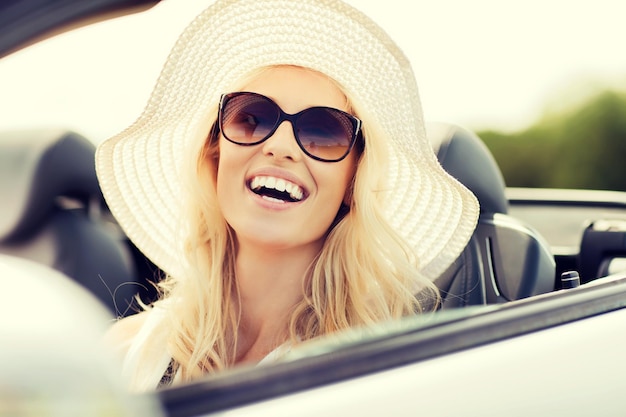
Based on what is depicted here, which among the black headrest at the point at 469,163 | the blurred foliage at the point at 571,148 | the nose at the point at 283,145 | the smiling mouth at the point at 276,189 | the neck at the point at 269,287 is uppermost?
the nose at the point at 283,145

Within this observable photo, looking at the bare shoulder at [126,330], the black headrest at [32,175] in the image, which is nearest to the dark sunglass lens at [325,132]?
the bare shoulder at [126,330]

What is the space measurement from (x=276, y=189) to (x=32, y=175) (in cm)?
126

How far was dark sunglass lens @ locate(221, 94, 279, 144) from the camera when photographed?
184 centimetres

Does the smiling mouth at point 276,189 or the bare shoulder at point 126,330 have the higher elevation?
the smiling mouth at point 276,189

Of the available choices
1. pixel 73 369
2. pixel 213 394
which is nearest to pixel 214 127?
pixel 213 394

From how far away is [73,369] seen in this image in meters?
0.66

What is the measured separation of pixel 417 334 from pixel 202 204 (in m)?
1.05

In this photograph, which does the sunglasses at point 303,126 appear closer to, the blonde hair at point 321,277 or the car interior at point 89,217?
the blonde hair at point 321,277

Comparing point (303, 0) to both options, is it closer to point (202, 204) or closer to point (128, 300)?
point (202, 204)

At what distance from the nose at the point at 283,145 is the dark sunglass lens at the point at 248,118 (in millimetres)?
21

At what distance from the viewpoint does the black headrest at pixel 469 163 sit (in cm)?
229

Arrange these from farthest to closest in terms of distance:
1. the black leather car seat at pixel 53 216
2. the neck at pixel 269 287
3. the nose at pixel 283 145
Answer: the black leather car seat at pixel 53 216, the neck at pixel 269 287, the nose at pixel 283 145

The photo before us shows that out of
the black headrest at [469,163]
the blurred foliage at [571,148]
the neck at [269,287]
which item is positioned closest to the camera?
the neck at [269,287]

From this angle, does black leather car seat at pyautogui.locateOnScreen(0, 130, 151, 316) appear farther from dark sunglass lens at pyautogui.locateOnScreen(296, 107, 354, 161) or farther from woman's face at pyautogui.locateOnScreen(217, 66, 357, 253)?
dark sunglass lens at pyautogui.locateOnScreen(296, 107, 354, 161)
